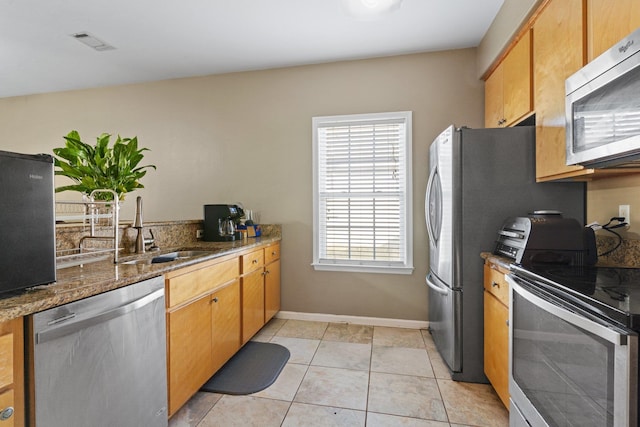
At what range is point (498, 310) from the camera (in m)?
1.86

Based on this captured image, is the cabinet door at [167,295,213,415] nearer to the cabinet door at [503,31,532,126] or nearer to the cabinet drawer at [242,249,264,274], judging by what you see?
the cabinet drawer at [242,249,264,274]

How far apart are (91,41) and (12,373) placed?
10.0 ft

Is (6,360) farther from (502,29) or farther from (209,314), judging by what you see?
(502,29)

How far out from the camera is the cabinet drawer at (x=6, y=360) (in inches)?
36.2

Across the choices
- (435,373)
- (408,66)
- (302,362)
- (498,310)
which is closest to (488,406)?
(435,373)

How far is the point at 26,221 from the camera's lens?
1.07 meters

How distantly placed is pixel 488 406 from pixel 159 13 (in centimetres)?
360

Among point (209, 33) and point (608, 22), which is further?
point (209, 33)

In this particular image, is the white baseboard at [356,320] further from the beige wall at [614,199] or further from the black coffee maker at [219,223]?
the beige wall at [614,199]

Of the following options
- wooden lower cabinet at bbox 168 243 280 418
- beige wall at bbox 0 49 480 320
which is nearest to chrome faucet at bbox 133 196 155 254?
wooden lower cabinet at bbox 168 243 280 418

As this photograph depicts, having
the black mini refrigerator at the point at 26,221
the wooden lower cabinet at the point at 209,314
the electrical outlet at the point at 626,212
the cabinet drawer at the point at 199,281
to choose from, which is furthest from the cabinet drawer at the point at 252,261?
the electrical outlet at the point at 626,212

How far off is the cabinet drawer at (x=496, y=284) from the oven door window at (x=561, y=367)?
0.28m

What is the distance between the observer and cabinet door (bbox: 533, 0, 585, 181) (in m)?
1.61

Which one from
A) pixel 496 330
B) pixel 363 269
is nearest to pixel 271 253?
pixel 363 269
